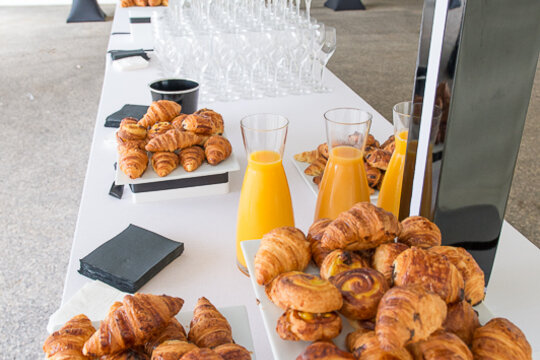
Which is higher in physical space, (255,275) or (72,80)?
(255,275)

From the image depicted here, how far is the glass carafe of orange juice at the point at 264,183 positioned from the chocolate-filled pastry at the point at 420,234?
217mm

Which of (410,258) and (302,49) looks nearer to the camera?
(410,258)

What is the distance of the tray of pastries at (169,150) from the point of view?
889 mm

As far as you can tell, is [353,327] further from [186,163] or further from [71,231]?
[71,231]

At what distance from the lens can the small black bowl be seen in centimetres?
114

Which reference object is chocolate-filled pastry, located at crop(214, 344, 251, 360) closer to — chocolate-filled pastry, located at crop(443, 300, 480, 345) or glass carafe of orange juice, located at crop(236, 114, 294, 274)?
chocolate-filled pastry, located at crop(443, 300, 480, 345)

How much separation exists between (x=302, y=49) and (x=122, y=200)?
84 cm

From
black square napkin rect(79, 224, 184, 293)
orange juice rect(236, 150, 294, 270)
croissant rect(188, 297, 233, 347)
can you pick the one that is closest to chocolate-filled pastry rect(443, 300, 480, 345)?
croissant rect(188, 297, 233, 347)

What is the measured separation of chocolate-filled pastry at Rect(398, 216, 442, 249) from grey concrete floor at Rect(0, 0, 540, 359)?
130 cm

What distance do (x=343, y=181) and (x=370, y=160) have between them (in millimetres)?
217

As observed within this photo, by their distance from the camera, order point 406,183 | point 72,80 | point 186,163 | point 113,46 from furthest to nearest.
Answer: point 72,80 < point 113,46 < point 186,163 < point 406,183

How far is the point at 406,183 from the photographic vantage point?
66 centimetres

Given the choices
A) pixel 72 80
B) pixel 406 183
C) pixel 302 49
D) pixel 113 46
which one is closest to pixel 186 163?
pixel 406 183

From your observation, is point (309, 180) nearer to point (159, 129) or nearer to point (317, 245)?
point (159, 129)
